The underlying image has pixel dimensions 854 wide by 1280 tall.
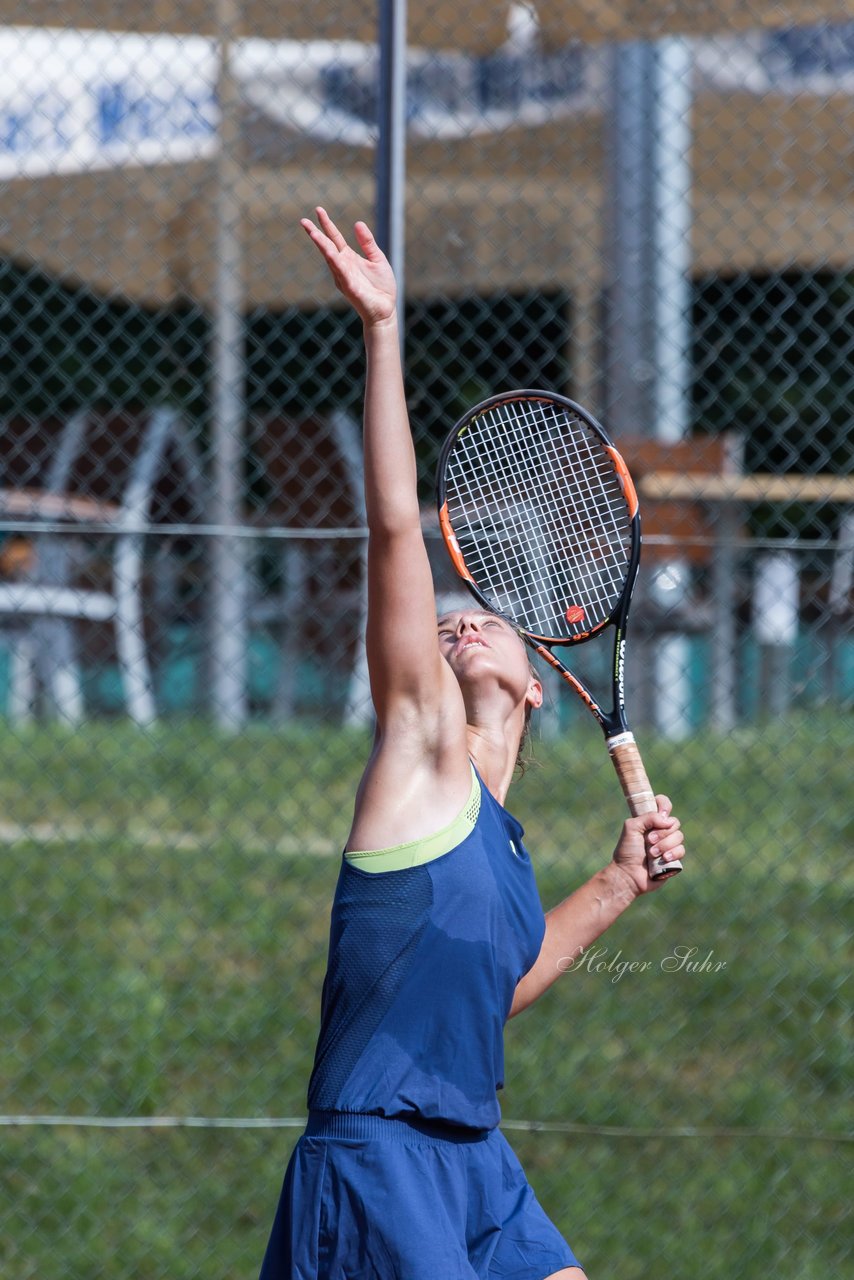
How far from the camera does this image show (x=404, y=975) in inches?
77.7

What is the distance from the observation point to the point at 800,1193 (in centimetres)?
373

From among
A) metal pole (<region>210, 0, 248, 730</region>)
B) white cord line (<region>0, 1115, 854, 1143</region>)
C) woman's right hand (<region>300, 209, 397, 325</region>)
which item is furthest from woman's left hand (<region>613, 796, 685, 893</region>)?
metal pole (<region>210, 0, 248, 730</region>)

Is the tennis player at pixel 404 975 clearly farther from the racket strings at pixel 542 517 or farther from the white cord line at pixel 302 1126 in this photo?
the white cord line at pixel 302 1126

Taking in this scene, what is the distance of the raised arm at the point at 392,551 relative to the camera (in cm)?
193

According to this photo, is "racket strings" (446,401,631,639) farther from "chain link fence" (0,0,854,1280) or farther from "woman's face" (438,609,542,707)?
"chain link fence" (0,0,854,1280)

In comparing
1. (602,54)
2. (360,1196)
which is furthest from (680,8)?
(360,1196)

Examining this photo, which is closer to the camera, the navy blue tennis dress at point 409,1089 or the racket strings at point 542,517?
the navy blue tennis dress at point 409,1089

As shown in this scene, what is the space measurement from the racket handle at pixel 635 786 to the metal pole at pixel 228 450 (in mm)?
2623

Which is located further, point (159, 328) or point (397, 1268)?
point (159, 328)

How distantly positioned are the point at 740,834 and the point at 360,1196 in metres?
2.92

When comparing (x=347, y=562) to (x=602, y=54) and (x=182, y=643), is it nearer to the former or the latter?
(x=182, y=643)

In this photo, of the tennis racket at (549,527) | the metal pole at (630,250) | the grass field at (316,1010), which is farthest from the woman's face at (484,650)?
the metal pole at (630,250)

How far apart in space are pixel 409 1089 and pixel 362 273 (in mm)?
1009

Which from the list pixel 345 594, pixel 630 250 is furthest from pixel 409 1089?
pixel 630 250
